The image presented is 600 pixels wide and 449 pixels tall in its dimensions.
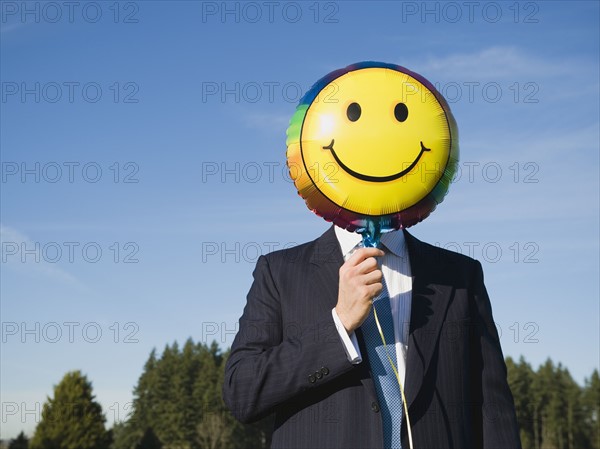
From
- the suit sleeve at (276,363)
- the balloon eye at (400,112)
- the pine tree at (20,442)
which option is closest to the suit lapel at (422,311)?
the suit sleeve at (276,363)

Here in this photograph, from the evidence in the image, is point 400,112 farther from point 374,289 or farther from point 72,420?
point 72,420

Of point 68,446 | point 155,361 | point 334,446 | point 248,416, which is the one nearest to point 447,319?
point 334,446

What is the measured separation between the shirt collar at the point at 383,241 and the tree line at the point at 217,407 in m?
74.0

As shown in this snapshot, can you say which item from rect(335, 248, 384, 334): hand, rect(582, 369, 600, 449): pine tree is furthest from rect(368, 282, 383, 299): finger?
rect(582, 369, 600, 449): pine tree

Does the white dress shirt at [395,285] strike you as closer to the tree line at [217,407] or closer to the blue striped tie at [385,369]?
the blue striped tie at [385,369]

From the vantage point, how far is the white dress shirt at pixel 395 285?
4.37m

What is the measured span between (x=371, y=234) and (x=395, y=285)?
340mm

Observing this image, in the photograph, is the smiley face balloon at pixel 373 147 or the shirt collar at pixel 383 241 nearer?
the smiley face balloon at pixel 373 147

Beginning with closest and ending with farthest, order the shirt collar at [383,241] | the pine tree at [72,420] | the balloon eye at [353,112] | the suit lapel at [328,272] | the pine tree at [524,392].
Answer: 1. the suit lapel at [328,272]
2. the balloon eye at [353,112]
3. the shirt collar at [383,241]
4. the pine tree at [72,420]
5. the pine tree at [524,392]

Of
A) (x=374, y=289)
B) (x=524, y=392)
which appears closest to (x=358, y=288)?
(x=374, y=289)

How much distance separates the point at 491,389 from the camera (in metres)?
4.67

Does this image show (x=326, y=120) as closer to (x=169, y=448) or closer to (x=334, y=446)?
(x=334, y=446)

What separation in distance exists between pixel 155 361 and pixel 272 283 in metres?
111

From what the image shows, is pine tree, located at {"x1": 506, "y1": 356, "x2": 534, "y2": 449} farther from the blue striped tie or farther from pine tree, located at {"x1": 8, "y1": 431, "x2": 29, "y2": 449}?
the blue striped tie
